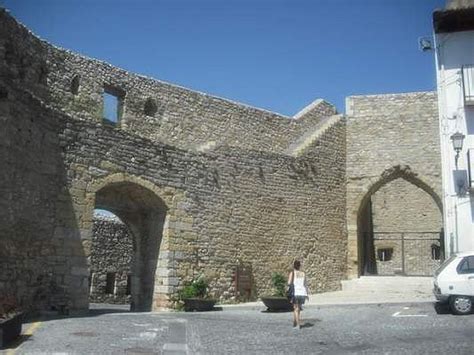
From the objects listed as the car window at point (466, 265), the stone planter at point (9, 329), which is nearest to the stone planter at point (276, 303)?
the car window at point (466, 265)

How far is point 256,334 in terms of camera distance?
9578 mm

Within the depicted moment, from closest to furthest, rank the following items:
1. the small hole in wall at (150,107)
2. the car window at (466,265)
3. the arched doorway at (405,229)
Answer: the car window at (466,265) → the small hole in wall at (150,107) → the arched doorway at (405,229)

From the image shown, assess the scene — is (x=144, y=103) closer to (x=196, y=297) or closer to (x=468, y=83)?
(x=196, y=297)

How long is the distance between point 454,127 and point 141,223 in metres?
8.27

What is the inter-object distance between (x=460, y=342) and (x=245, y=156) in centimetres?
990

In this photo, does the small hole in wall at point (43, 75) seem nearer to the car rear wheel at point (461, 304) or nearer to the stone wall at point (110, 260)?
the stone wall at point (110, 260)

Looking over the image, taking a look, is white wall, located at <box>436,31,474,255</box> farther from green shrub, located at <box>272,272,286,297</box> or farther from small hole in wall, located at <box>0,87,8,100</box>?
small hole in wall, located at <box>0,87,8,100</box>

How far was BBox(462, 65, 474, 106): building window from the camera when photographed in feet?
49.8

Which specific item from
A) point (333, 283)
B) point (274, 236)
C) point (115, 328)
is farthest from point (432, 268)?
point (115, 328)

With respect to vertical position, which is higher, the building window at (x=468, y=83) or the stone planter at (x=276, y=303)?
the building window at (x=468, y=83)

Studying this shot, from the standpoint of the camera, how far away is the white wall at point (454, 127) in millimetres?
15164

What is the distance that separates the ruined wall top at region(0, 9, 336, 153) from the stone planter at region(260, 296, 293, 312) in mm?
4800

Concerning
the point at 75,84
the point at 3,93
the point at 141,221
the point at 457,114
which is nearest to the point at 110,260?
the point at 75,84

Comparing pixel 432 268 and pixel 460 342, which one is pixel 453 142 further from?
pixel 432 268
